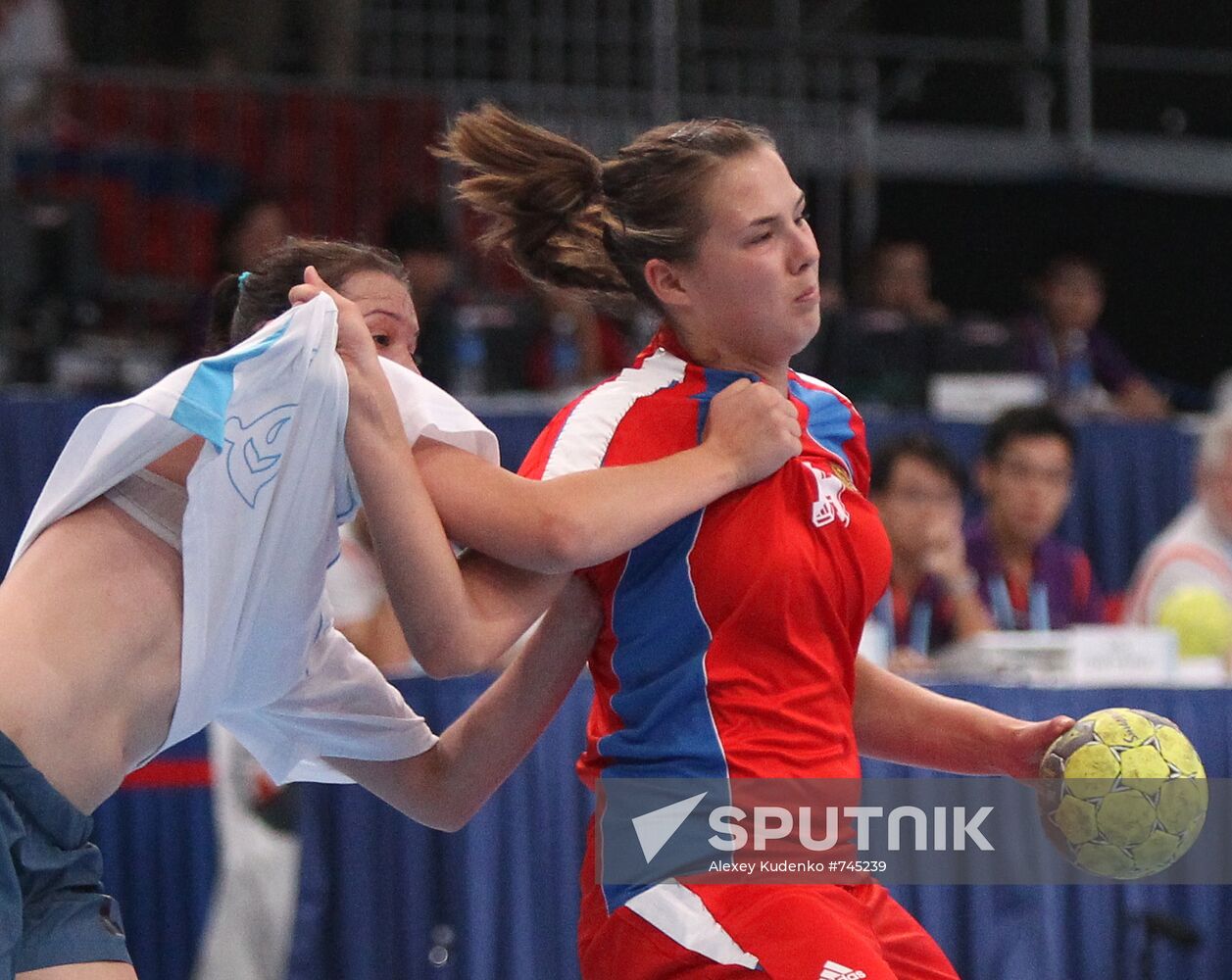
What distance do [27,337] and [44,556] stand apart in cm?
443

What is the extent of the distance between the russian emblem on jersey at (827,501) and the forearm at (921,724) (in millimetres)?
319

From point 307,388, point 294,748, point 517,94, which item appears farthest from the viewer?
point 517,94

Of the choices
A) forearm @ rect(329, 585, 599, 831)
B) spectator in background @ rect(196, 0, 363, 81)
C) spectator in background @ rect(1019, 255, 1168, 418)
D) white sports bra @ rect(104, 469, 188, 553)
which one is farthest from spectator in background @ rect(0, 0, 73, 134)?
white sports bra @ rect(104, 469, 188, 553)

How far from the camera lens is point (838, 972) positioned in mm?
1951

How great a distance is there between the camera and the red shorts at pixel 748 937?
1.97 metres

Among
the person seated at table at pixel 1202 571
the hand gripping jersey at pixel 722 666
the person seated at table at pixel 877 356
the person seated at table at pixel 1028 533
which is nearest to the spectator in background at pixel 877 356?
the person seated at table at pixel 877 356

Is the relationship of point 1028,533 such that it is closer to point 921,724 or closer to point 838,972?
point 921,724

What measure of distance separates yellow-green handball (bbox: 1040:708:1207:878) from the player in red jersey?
3.8 inches

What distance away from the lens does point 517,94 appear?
7762 millimetres

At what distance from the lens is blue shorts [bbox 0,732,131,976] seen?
75.5 inches

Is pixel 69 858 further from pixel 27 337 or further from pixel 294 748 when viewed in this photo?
pixel 27 337

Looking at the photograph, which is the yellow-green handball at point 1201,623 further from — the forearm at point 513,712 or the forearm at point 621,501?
the forearm at point 621,501

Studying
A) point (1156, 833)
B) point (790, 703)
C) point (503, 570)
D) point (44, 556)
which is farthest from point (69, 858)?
point (1156, 833)

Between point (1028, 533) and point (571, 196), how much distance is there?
311 centimetres
